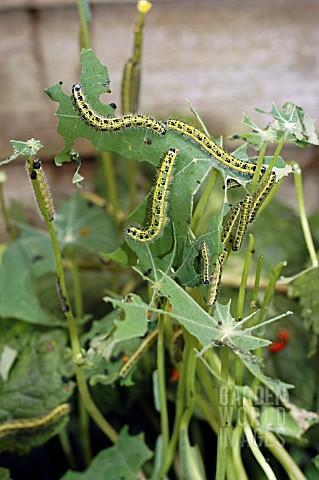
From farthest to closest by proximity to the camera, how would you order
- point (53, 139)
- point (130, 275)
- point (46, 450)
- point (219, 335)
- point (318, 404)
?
point (53, 139)
point (130, 275)
point (46, 450)
point (318, 404)
point (219, 335)

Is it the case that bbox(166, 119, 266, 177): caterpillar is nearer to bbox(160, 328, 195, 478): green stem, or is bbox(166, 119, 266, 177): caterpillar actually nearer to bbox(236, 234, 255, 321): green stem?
bbox(236, 234, 255, 321): green stem

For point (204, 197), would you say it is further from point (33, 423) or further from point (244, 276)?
point (33, 423)

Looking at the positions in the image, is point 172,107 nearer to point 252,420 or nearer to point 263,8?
point 263,8

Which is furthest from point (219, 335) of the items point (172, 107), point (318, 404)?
point (172, 107)

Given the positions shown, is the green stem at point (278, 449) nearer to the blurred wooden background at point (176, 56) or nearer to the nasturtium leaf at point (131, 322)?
the nasturtium leaf at point (131, 322)

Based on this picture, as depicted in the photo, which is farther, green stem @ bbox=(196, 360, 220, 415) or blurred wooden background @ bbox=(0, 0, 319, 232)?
blurred wooden background @ bbox=(0, 0, 319, 232)

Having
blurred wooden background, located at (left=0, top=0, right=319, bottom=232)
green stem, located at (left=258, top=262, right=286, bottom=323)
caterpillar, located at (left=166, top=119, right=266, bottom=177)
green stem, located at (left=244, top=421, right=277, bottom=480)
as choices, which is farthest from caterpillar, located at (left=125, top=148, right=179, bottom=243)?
blurred wooden background, located at (left=0, top=0, right=319, bottom=232)
